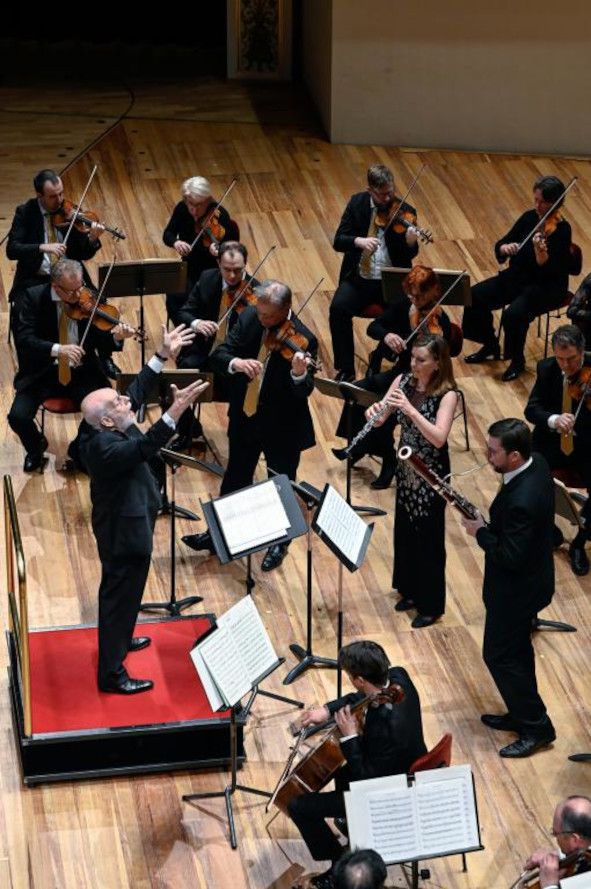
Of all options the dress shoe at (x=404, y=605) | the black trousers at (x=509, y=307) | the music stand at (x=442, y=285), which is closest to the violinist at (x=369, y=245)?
the music stand at (x=442, y=285)

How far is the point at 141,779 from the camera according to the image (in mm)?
5801

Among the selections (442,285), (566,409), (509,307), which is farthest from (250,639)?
(509,307)

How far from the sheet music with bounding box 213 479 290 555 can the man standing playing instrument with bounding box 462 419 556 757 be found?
723mm

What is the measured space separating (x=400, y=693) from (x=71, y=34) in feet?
29.5

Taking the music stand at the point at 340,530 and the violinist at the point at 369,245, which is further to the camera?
the violinist at the point at 369,245

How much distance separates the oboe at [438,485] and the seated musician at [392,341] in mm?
1346

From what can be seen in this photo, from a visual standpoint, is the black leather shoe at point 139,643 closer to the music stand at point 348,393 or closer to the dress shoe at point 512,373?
the music stand at point 348,393

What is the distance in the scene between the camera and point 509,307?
8375 millimetres

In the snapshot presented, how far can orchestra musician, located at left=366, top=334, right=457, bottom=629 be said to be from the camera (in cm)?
617

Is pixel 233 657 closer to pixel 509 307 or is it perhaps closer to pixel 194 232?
pixel 194 232

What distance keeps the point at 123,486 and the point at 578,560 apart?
7.75 ft

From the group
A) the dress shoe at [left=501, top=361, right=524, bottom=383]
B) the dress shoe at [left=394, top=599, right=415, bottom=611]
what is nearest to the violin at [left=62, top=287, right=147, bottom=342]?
the dress shoe at [left=394, top=599, right=415, bottom=611]

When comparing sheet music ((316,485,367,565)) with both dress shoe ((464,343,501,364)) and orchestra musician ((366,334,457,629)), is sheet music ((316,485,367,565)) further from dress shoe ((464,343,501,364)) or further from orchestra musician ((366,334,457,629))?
dress shoe ((464,343,501,364))

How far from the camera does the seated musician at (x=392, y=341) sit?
7027 mm
